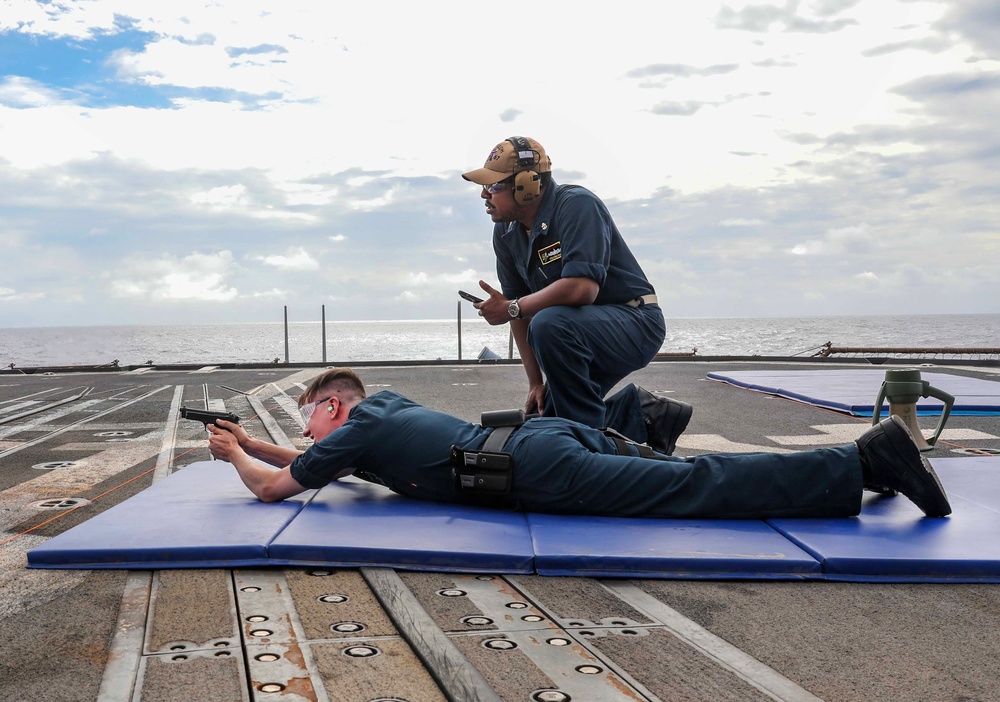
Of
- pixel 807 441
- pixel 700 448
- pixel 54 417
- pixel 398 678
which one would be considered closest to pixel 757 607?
pixel 398 678

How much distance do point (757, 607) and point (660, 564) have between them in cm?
34

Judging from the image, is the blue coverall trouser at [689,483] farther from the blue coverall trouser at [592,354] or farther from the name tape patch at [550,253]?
the name tape patch at [550,253]

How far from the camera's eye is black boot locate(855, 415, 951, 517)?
2.81m

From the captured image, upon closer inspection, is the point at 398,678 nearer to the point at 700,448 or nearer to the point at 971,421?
the point at 700,448

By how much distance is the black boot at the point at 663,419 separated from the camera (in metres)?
4.02

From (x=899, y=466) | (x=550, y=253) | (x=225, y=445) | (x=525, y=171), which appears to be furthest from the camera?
(x=550, y=253)

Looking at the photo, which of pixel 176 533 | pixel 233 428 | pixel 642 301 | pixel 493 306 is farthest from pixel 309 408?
pixel 642 301

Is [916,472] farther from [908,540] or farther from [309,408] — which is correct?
[309,408]

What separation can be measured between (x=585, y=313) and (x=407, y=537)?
5.70 feet

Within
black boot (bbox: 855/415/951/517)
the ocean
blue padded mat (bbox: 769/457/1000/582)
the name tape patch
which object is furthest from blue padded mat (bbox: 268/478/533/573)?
the ocean

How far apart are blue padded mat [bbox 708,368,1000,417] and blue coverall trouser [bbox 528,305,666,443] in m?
2.61

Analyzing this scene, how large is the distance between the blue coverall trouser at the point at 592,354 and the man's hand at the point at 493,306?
23 cm

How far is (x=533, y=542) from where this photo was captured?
2613 millimetres

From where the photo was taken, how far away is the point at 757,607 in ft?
7.18
